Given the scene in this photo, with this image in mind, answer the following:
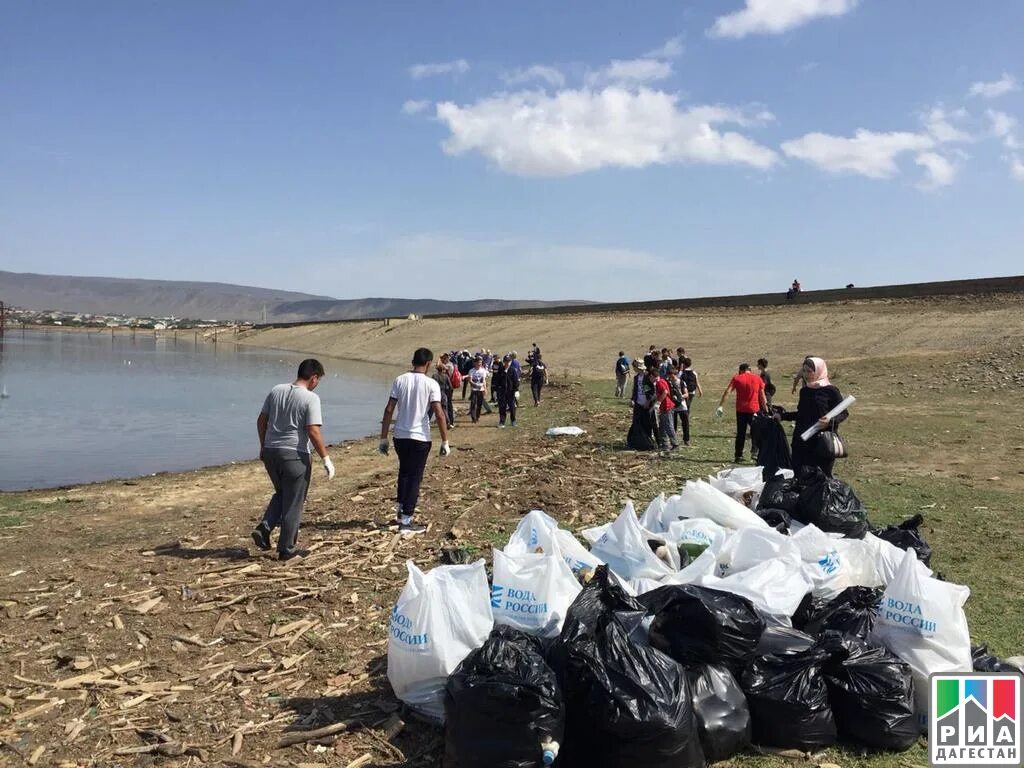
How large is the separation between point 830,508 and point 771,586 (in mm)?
2049

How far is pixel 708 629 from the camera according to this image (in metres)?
3.60

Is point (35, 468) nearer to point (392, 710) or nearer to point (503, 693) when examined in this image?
point (392, 710)

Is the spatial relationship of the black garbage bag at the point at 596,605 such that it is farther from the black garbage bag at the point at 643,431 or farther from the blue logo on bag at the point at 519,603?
the black garbage bag at the point at 643,431

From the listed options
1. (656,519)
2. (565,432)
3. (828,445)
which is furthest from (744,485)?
(565,432)

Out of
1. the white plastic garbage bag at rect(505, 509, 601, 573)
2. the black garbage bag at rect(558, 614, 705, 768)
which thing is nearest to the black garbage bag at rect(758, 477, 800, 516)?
the white plastic garbage bag at rect(505, 509, 601, 573)

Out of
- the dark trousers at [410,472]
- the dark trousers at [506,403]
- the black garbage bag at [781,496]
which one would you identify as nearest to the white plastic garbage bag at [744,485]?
the black garbage bag at [781,496]

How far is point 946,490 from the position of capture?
30.9 ft

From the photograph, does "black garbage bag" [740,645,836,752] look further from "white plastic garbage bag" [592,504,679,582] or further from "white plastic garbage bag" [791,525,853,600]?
"white plastic garbage bag" [592,504,679,582]

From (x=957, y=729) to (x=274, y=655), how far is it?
12.4ft

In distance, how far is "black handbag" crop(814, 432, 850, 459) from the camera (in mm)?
7152

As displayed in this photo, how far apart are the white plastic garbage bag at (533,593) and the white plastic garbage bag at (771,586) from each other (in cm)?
84

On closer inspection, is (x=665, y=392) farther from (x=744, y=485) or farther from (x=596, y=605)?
(x=596, y=605)

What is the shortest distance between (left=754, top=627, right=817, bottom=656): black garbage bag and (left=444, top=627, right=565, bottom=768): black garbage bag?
1177 millimetres

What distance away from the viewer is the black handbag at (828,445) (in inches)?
282
